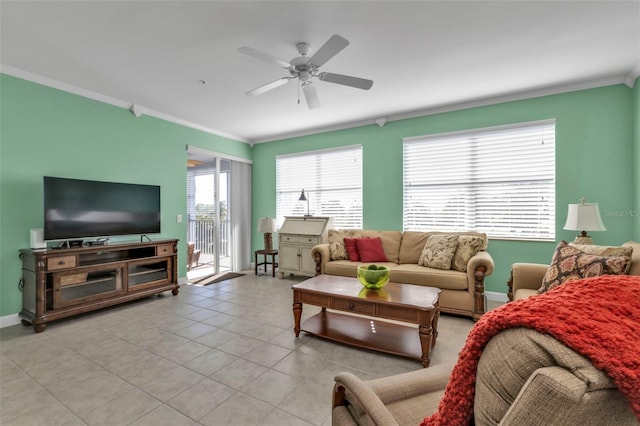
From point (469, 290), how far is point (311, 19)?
123 inches

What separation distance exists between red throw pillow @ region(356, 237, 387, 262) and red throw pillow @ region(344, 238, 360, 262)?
0.06 m

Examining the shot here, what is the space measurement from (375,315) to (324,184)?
11.4 feet

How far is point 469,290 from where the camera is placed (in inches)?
130

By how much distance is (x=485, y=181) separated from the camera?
4113 mm

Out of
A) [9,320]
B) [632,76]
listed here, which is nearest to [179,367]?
[9,320]

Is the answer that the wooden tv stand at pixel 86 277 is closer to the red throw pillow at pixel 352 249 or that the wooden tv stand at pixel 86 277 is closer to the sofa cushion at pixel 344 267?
the sofa cushion at pixel 344 267

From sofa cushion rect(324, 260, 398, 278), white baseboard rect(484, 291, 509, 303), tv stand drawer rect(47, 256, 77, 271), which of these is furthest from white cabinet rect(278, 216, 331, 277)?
tv stand drawer rect(47, 256, 77, 271)

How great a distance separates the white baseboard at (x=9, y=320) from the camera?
10.1 ft

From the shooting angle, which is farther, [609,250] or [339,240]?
[339,240]

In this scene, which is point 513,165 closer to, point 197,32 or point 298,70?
point 298,70

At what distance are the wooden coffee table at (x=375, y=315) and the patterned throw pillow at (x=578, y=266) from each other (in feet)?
3.01

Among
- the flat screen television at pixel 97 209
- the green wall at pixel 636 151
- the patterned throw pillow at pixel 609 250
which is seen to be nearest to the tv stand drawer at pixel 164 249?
the flat screen television at pixel 97 209

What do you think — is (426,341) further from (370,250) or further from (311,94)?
(311,94)

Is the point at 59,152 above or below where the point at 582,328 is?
above
